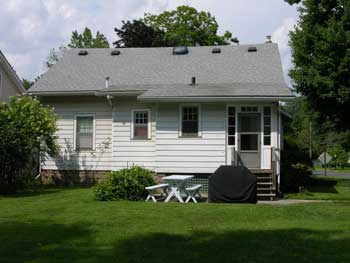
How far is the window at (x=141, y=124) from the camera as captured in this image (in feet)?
64.5

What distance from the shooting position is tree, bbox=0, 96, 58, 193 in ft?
55.3

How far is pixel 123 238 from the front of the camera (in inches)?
340

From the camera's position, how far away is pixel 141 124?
19750mm

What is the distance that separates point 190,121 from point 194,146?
0.92 meters

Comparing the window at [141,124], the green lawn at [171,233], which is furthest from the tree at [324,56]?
the green lawn at [171,233]

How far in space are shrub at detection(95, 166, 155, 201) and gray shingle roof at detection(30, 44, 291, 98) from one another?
3888 millimetres

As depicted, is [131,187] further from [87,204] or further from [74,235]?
[74,235]

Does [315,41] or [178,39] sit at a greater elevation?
[178,39]

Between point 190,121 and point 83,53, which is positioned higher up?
point 83,53

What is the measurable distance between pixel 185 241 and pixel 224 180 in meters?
6.52

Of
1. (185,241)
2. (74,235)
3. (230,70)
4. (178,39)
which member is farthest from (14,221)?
(178,39)

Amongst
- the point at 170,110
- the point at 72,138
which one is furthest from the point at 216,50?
the point at 72,138

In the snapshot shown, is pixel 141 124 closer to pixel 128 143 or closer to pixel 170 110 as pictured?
pixel 128 143

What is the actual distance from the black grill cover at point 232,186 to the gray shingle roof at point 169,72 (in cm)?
398
